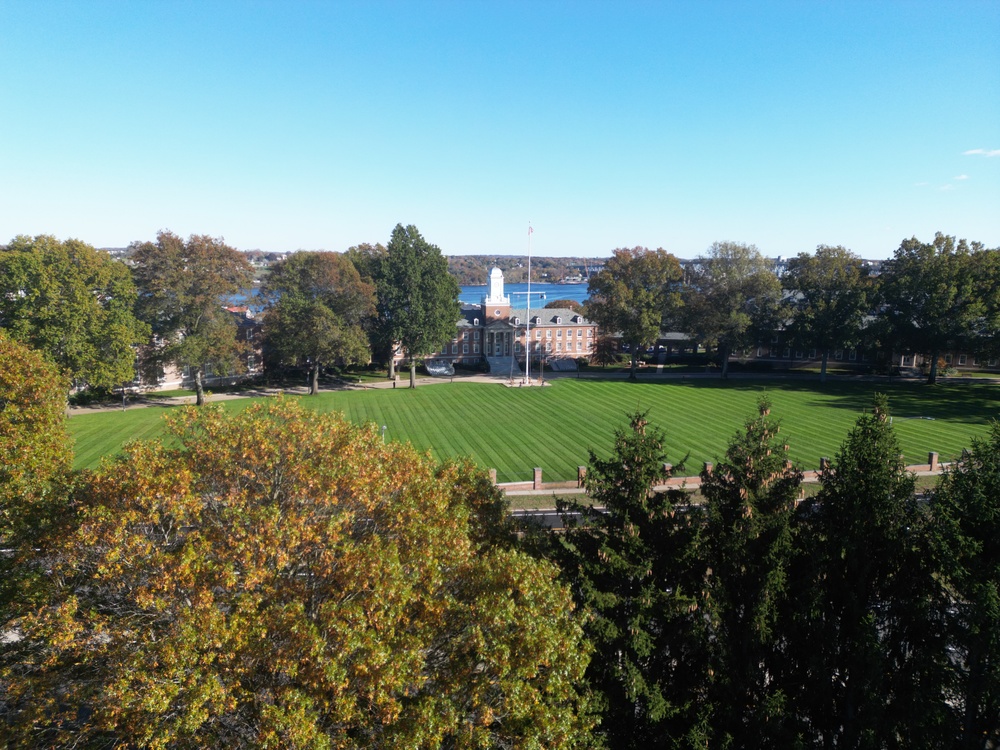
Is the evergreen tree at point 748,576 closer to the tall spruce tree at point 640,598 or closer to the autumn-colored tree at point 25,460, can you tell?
the tall spruce tree at point 640,598

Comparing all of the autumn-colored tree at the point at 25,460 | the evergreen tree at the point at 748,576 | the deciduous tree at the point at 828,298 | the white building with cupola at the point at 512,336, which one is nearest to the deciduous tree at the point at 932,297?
the deciduous tree at the point at 828,298

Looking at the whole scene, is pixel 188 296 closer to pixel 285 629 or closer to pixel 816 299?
pixel 285 629

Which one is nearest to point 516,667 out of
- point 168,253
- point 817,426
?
point 817,426

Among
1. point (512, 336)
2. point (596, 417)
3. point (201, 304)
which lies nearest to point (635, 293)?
point (512, 336)

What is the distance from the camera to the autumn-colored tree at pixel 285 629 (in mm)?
8727

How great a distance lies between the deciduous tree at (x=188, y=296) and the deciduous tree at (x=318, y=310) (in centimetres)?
383

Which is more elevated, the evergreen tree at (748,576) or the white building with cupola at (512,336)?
the white building with cupola at (512,336)

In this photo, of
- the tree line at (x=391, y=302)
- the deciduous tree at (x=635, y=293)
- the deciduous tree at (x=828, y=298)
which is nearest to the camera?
the tree line at (x=391, y=302)

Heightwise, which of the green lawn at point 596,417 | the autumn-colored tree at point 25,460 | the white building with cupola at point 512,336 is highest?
the white building with cupola at point 512,336

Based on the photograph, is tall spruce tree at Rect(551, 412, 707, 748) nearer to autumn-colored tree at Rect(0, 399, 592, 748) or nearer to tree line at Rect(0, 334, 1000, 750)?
tree line at Rect(0, 334, 1000, 750)

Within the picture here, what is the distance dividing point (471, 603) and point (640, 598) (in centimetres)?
344

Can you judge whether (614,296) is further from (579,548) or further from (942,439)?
(579,548)

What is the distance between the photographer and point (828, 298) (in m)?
56.7

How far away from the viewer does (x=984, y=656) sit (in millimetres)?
11289
